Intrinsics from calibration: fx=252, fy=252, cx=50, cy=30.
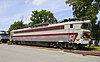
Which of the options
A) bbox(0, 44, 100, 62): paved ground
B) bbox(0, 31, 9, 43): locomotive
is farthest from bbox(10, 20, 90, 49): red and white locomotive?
bbox(0, 31, 9, 43): locomotive

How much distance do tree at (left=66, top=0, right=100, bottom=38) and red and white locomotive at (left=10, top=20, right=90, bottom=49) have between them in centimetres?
452

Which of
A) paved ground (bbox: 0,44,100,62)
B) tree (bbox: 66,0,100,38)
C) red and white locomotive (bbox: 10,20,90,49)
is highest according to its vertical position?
tree (bbox: 66,0,100,38)

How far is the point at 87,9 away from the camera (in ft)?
124

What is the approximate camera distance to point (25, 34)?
1850 inches

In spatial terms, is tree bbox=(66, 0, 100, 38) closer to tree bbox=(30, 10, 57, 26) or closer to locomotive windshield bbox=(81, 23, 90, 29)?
locomotive windshield bbox=(81, 23, 90, 29)

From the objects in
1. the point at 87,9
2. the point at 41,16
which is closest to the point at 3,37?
the point at 41,16

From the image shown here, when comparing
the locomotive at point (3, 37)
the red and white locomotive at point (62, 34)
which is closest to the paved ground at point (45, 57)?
the red and white locomotive at point (62, 34)

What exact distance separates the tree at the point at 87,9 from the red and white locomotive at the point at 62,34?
4.52m

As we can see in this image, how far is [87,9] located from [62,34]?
6.39 m

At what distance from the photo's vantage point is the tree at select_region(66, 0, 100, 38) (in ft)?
119

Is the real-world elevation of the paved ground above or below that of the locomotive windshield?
below

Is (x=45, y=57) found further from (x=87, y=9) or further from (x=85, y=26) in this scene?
(x=87, y=9)

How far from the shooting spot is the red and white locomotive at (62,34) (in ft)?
103

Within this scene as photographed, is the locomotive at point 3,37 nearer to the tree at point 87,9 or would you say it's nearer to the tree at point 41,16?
the tree at point 41,16
